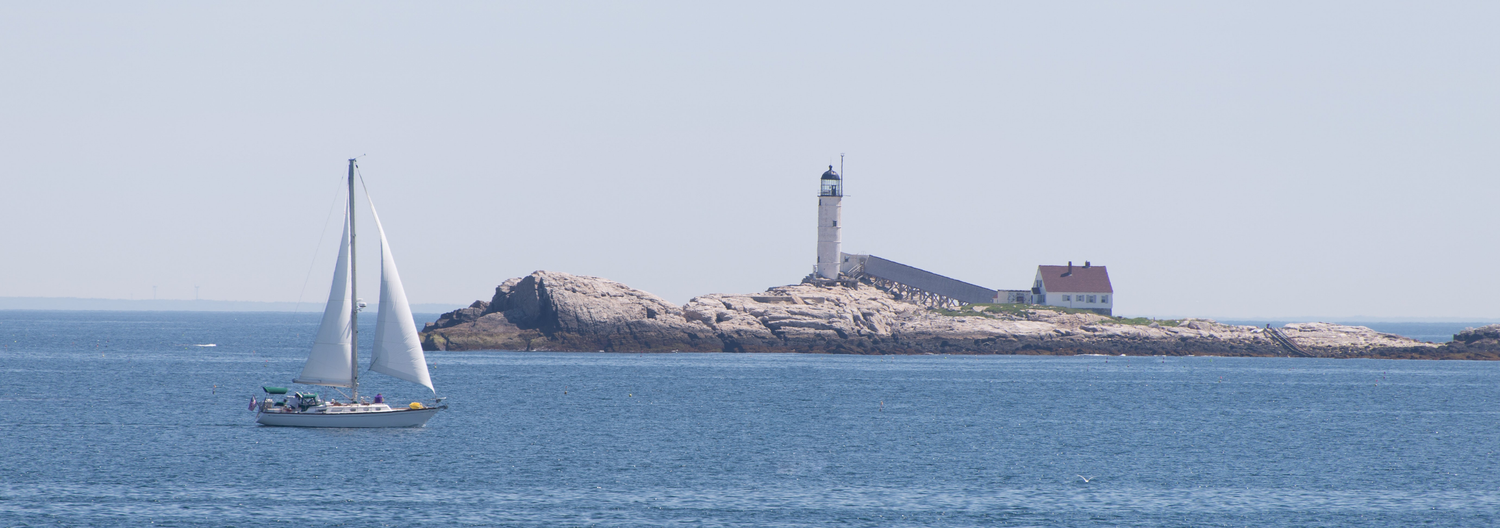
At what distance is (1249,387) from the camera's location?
84.1 m

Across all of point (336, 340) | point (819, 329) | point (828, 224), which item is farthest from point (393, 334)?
point (828, 224)

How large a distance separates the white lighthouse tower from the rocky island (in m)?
2.32

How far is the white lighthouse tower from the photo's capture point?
393 ft

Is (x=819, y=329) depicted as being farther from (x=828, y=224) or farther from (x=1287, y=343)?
(x=1287, y=343)

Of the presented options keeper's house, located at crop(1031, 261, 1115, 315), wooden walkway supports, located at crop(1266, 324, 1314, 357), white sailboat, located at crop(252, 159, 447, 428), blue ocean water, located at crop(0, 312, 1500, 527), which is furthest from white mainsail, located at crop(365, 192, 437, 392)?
wooden walkway supports, located at crop(1266, 324, 1314, 357)

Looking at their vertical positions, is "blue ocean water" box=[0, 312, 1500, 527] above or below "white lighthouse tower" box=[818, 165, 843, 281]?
below

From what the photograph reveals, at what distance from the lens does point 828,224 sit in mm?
120250

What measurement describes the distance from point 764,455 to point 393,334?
50.7 ft

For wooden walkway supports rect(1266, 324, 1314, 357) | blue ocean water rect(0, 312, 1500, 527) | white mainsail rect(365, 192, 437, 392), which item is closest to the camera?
blue ocean water rect(0, 312, 1500, 527)

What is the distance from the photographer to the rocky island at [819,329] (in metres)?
110

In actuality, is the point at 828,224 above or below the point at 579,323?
above

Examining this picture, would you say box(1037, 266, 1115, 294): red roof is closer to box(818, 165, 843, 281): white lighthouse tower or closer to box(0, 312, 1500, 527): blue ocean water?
box(818, 165, 843, 281): white lighthouse tower

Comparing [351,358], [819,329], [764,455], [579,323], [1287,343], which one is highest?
[1287,343]

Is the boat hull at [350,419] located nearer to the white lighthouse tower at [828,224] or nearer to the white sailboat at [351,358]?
the white sailboat at [351,358]
